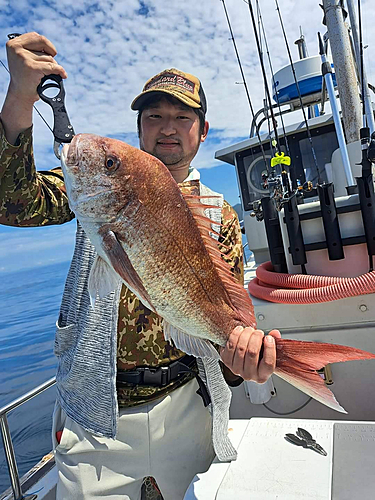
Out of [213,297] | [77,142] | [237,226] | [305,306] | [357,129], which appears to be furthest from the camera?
[357,129]

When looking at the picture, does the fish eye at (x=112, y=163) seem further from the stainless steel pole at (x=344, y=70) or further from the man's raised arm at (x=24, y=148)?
the stainless steel pole at (x=344, y=70)

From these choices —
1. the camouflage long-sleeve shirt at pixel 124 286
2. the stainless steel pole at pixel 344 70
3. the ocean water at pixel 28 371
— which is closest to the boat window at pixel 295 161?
the ocean water at pixel 28 371

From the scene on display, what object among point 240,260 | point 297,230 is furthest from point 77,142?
point 297,230

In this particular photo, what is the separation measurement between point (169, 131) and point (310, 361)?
1243 mm

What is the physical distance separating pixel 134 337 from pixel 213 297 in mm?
630

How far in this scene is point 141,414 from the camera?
1.85 m

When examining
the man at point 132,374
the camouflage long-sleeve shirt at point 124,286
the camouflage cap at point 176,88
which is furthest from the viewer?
the camouflage cap at point 176,88

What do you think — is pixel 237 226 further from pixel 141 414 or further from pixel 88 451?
pixel 88 451

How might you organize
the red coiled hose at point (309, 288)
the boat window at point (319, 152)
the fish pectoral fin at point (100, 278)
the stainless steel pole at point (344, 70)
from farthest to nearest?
the boat window at point (319, 152), the stainless steel pole at point (344, 70), the red coiled hose at point (309, 288), the fish pectoral fin at point (100, 278)

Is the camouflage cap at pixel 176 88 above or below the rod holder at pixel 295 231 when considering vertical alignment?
above

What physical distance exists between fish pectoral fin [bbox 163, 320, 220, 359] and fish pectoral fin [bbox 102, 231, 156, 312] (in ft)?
0.96

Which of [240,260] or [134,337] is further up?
[240,260]

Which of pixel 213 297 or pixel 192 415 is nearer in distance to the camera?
pixel 213 297

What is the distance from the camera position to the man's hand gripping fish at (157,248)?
1.18 metres
